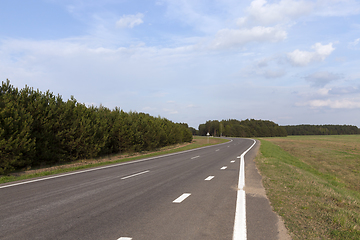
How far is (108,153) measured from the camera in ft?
→ 79.7

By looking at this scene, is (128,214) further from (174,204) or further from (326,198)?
(326,198)

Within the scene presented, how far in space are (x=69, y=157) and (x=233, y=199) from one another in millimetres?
14582

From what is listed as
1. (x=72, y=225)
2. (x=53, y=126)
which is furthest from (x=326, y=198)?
(x=53, y=126)

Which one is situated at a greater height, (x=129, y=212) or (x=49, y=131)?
(x=49, y=131)

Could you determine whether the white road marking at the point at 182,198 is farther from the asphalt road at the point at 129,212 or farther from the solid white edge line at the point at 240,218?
the solid white edge line at the point at 240,218

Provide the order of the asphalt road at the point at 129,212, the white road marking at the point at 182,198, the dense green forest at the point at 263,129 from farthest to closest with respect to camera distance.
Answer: the dense green forest at the point at 263,129, the white road marking at the point at 182,198, the asphalt road at the point at 129,212

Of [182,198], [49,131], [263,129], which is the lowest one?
[182,198]

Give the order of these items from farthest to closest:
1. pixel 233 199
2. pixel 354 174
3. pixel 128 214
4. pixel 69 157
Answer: pixel 354 174
pixel 69 157
pixel 233 199
pixel 128 214

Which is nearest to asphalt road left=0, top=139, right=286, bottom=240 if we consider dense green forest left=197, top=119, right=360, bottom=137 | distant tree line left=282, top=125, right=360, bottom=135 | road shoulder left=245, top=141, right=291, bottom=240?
road shoulder left=245, top=141, right=291, bottom=240

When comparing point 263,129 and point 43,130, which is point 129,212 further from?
point 263,129

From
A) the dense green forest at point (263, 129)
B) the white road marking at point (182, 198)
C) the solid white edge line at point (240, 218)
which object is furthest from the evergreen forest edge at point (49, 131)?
the dense green forest at point (263, 129)

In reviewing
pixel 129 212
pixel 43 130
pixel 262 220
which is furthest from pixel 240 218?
pixel 43 130

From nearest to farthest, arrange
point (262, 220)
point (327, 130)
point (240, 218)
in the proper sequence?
point (262, 220)
point (240, 218)
point (327, 130)

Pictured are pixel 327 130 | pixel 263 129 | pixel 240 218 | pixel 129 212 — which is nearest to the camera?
pixel 240 218
